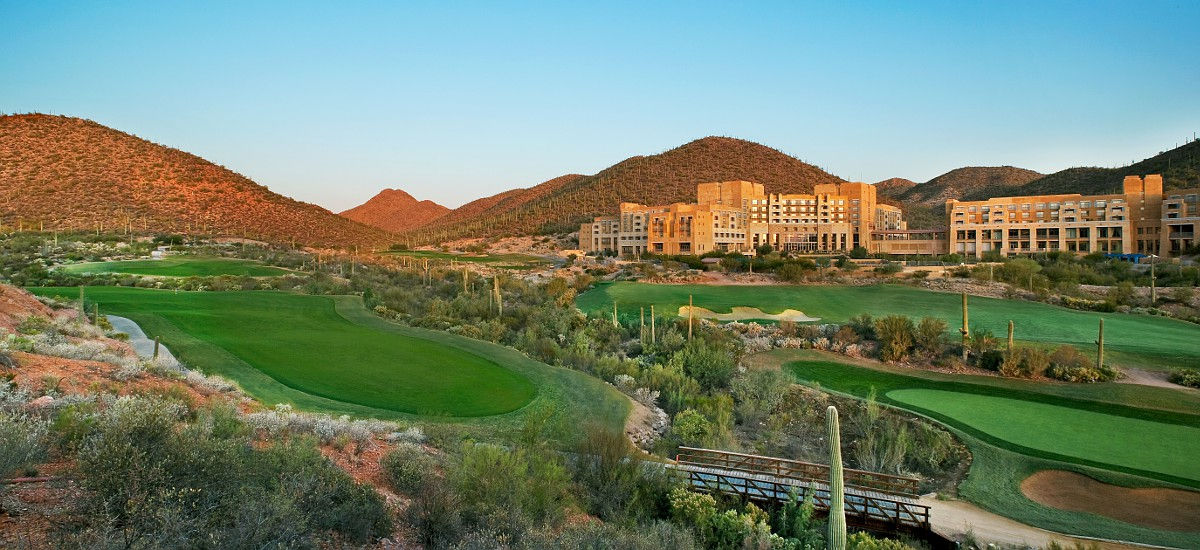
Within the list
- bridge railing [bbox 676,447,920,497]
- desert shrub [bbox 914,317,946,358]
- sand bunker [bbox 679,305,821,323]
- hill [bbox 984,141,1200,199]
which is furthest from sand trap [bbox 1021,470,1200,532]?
hill [bbox 984,141,1200,199]

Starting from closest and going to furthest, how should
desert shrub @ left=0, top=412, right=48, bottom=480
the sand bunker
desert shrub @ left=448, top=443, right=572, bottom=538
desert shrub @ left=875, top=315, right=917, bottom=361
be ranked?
1. desert shrub @ left=0, top=412, right=48, bottom=480
2. desert shrub @ left=448, top=443, right=572, bottom=538
3. desert shrub @ left=875, top=315, right=917, bottom=361
4. the sand bunker

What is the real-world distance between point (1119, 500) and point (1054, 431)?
337cm

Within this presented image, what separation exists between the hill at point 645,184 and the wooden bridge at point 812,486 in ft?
256

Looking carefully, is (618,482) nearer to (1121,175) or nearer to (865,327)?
(865,327)

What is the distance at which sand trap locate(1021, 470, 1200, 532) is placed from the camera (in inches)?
379

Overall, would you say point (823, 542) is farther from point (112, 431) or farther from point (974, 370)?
point (974, 370)

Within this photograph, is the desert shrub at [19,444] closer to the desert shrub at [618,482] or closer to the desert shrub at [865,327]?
the desert shrub at [618,482]

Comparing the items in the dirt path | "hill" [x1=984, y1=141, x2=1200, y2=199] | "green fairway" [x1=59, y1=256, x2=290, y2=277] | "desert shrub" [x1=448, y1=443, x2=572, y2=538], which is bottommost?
the dirt path

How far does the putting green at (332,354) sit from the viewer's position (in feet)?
40.2

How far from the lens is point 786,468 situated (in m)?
11.1

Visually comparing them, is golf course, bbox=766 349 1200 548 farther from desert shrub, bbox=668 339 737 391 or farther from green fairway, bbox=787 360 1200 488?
desert shrub, bbox=668 339 737 391

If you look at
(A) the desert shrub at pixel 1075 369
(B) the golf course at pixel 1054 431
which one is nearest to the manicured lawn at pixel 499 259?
(B) the golf course at pixel 1054 431

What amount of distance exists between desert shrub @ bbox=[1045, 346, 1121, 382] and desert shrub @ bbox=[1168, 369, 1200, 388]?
4.33 feet

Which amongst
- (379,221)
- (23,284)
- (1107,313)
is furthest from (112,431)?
(379,221)
